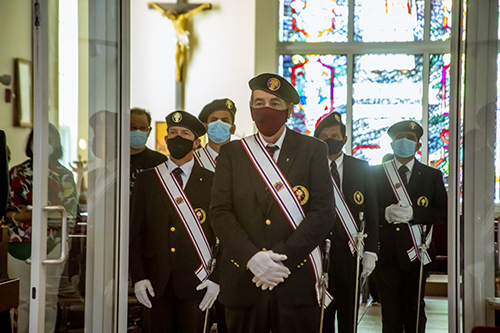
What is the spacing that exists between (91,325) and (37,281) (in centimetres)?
42

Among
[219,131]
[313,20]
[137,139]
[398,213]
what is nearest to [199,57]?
[313,20]

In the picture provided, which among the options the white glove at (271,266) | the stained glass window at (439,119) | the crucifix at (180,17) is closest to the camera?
the white glove at (271,266)

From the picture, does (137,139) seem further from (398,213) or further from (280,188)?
Answer: (398,213)

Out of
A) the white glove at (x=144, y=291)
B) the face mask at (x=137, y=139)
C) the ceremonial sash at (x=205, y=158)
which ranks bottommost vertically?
the white glove at (x=144, y=291)

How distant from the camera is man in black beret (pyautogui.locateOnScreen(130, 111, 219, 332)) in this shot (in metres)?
3.02

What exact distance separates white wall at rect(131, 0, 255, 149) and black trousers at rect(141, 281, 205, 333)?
83cm

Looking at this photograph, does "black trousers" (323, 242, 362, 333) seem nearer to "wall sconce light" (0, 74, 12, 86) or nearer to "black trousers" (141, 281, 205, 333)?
"black trousers" (141, 281, 205, 333)

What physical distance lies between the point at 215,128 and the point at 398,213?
1023 millimetres

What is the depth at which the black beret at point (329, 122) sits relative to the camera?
3055 mm

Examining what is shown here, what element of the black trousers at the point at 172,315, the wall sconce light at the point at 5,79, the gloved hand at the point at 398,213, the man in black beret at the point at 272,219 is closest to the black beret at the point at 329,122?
the man in black beret at the point at 272,219

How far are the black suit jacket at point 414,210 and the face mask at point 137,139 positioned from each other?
1255 millimetres

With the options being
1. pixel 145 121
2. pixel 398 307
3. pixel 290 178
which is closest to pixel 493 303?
pixel 398 307

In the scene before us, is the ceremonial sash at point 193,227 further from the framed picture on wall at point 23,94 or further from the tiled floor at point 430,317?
the framed picture on wall at point 23,94

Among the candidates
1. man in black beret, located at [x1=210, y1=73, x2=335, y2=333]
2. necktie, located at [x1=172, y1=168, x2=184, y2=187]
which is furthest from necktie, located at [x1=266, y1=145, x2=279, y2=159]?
necktie, located at [x1=172, y1=168, x2=184, y2=187]
